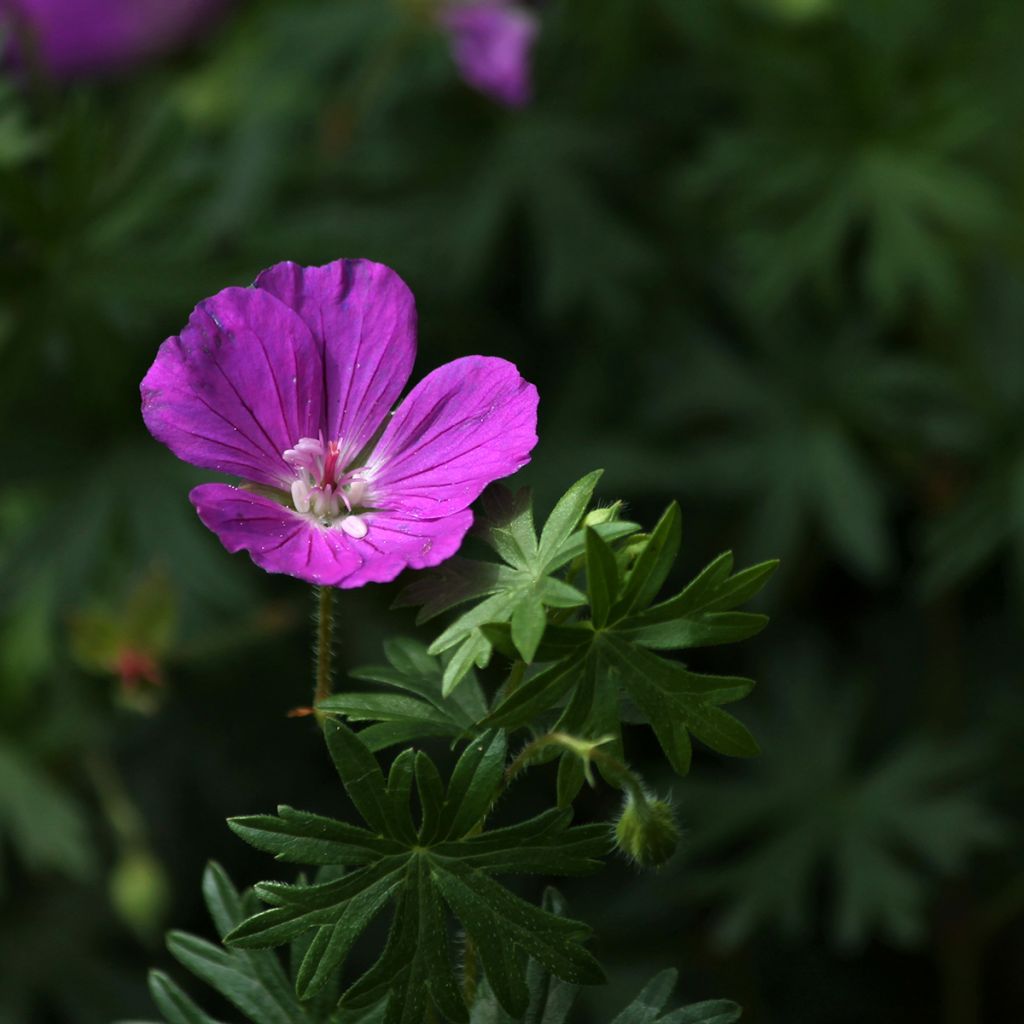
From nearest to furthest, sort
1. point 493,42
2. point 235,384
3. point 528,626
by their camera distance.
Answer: point 528,626, point 235,384, point 493,42

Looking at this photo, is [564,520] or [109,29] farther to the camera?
[109,29]

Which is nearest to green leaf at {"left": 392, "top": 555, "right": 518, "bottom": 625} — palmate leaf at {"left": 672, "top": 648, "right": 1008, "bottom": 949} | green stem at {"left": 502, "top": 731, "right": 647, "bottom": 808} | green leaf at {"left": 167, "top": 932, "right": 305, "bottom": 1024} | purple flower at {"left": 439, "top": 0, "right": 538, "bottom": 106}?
green stem at {"left": 502, "top": 731, "right": 647, "bottom": 808}

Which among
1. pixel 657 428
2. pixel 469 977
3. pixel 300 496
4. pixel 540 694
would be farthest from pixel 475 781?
pixel 657 428

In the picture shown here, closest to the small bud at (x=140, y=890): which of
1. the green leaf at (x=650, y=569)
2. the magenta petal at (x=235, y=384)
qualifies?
the magenta petal at (x=235, y=384)

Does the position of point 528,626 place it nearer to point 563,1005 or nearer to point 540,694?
point 540,694

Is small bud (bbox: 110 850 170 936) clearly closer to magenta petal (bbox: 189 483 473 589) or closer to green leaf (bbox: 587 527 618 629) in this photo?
magenta petal (bbox: 189 483 473 589)

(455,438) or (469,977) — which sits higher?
(455,438)

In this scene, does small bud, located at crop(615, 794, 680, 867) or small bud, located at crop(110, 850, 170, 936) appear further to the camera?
small bud, located at crop(110, 850, 170, 936)
